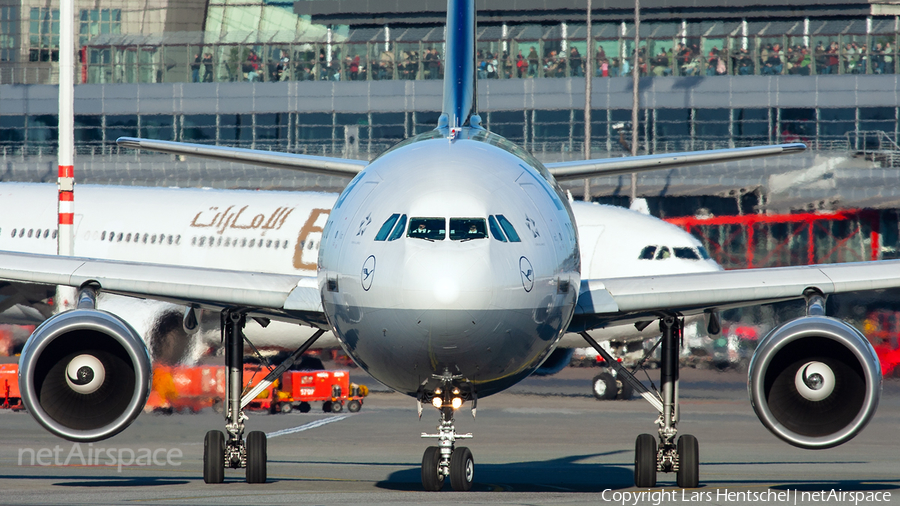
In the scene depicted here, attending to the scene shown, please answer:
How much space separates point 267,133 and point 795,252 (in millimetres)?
24050

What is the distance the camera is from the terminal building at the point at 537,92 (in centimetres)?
4869

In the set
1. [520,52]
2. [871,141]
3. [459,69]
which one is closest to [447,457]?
[459,69]

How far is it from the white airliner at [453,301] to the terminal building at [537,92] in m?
31.7

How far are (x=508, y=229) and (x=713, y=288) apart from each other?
3283mm

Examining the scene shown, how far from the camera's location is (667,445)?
1401cm

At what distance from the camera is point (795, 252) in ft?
142

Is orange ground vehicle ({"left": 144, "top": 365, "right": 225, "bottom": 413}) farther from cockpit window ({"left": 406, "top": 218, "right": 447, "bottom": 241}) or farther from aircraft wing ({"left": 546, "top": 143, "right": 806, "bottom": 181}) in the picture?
cockpit window ({"left": 406, "top": 218, "right": 447, "bottom": 241})

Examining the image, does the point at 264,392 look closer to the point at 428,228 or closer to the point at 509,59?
the point at 428,228

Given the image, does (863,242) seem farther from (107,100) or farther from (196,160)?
(107,100)

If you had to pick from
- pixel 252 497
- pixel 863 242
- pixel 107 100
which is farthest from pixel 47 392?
pixel 107 100

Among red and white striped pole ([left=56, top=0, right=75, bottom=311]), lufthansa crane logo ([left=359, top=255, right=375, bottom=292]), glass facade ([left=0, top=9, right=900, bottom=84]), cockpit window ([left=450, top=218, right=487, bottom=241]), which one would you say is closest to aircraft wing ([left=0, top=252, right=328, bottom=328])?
lufthansa crane logo ([left=359, top=255, right=375, bottom=292])

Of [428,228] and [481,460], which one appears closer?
[428,228]

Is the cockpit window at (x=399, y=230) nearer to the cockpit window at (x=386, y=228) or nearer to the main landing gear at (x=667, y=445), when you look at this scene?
the cockpit window at (x=386, y=228)

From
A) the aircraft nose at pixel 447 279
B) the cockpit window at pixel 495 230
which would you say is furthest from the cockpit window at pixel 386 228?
the cockpit window at pixel 495 230
